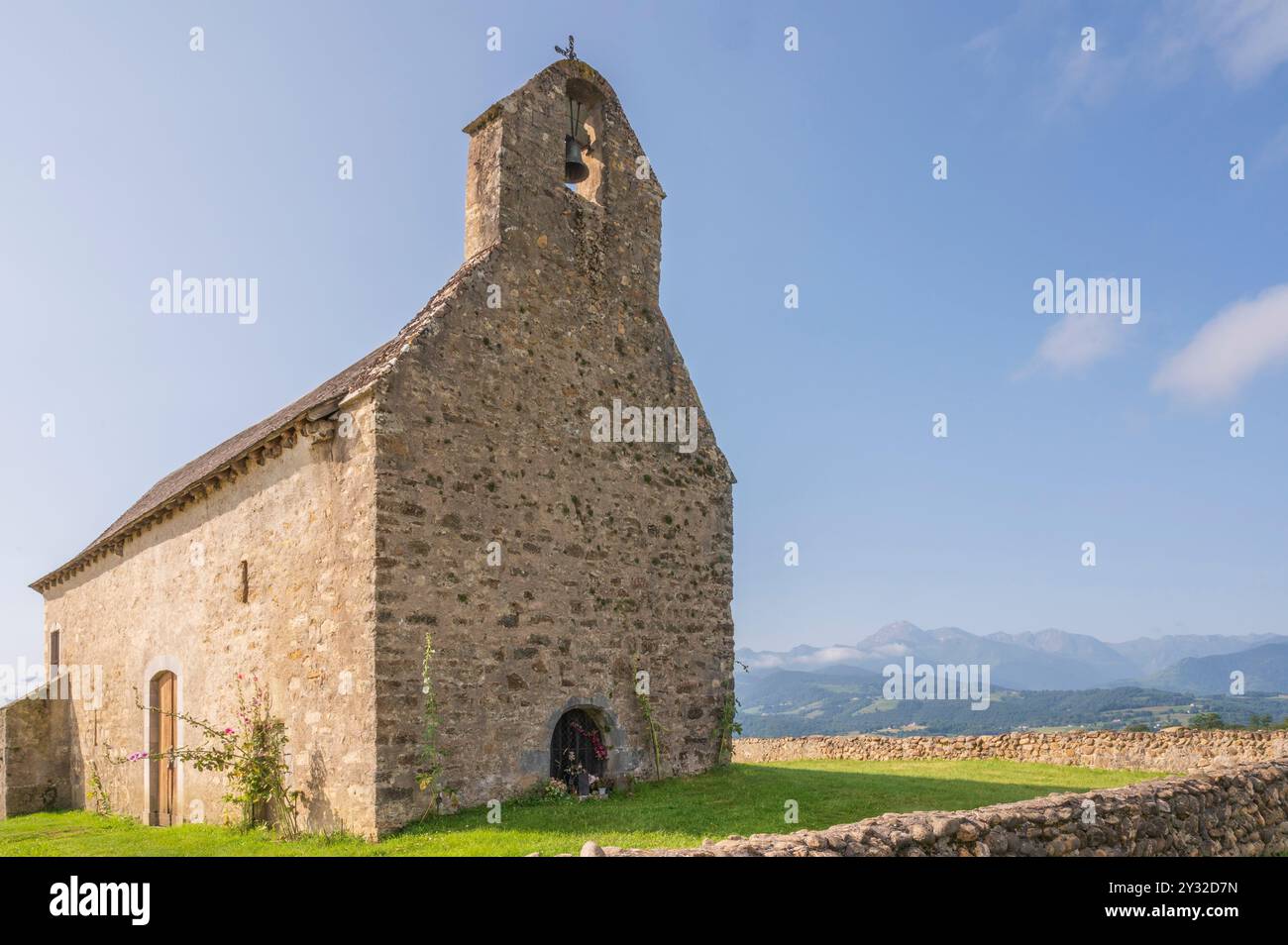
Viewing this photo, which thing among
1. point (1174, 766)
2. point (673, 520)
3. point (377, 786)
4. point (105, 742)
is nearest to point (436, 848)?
point (377, 786)

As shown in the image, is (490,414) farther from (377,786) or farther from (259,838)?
(259,838)

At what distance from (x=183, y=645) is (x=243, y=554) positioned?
298 cm

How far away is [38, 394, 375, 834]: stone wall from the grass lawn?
0.76 meters

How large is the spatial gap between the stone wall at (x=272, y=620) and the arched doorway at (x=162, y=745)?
23cm

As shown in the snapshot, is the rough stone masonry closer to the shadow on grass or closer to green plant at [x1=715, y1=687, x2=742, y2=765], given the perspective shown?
green plant at [x1=715, y1=687, x2=742, y2=765]

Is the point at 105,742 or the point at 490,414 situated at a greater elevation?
the point at 490,414

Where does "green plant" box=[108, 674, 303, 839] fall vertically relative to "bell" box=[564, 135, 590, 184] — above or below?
below

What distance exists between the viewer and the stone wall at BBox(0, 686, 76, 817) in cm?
2078

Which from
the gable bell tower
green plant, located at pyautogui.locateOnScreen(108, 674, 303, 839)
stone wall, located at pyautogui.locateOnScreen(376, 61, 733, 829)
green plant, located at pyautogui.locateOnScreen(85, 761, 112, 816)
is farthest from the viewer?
green plant, located at pyautogui.locateOnScreen(85, 761, 112, 816)

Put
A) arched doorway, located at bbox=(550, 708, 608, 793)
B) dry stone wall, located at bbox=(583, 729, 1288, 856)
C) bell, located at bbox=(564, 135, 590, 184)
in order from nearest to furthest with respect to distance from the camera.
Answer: dry stone wall, located at bbox=(583, 729, 1288, 856), arched doorway, located at bbox=(550, 708, 608, 793), bell, located at bbox=(564, 135, 590, 184)

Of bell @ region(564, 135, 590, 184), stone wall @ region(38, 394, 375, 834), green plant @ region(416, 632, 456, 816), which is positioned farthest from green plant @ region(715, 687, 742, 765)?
bell @ region(564, 135, 590, 184)

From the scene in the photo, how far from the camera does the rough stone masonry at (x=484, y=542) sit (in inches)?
457
